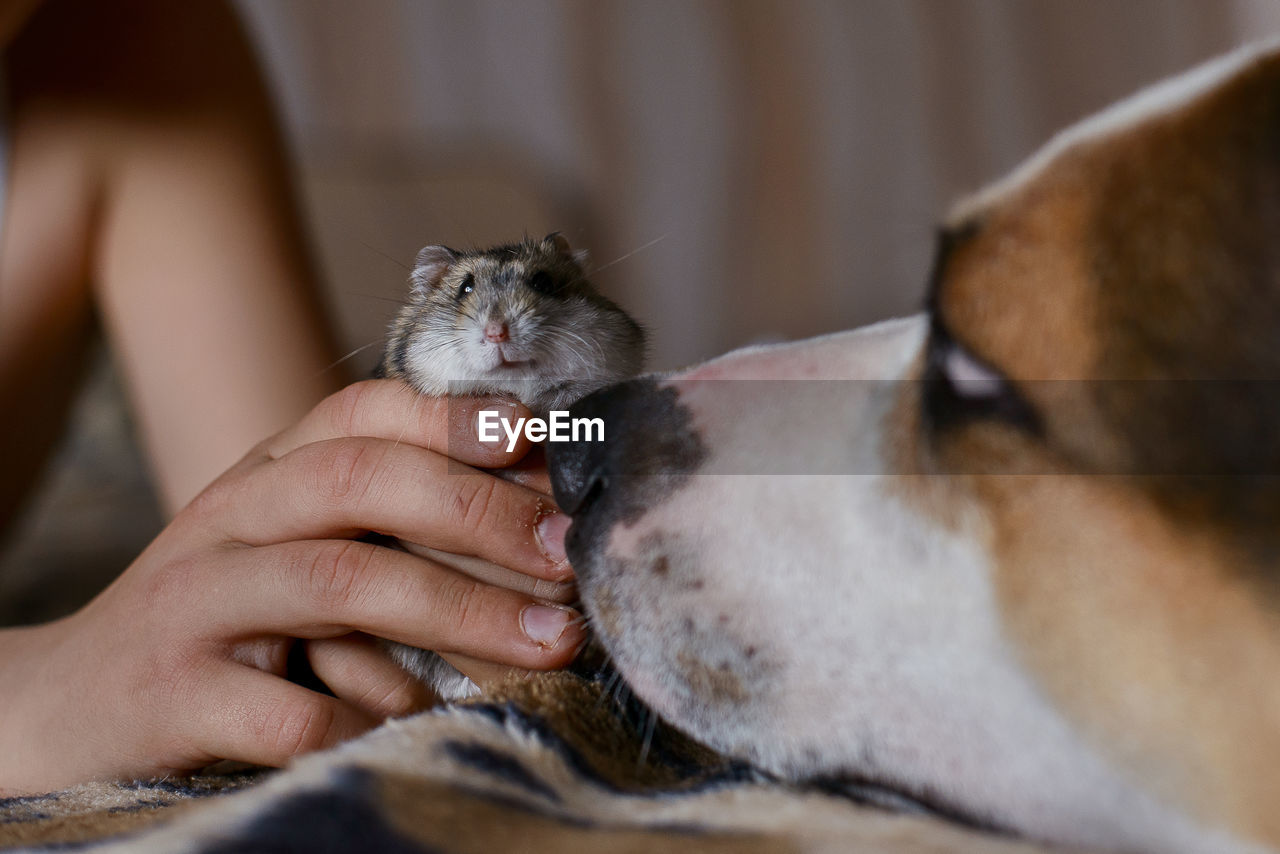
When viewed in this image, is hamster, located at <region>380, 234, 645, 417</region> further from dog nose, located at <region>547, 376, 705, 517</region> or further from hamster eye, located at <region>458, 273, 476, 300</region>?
dog nose, located at <region>547, 376, 705, 517</region>

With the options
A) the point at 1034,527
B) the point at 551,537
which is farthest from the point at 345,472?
the point at 1034,527

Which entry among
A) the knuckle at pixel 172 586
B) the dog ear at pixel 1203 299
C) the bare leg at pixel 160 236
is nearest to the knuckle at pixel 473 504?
the knuckle at pixel 172 586

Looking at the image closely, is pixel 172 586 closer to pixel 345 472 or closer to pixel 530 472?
pixel 345 472

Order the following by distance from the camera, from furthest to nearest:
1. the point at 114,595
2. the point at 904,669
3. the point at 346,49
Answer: the point at 346,49 → the point at 114,595 → the point at 904,669

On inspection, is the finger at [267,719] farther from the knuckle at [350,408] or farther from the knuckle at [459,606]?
the knuckle at [350,408]

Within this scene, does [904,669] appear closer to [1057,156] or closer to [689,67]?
[1057,156]

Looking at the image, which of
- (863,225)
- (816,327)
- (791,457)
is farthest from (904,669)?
(863,225)
